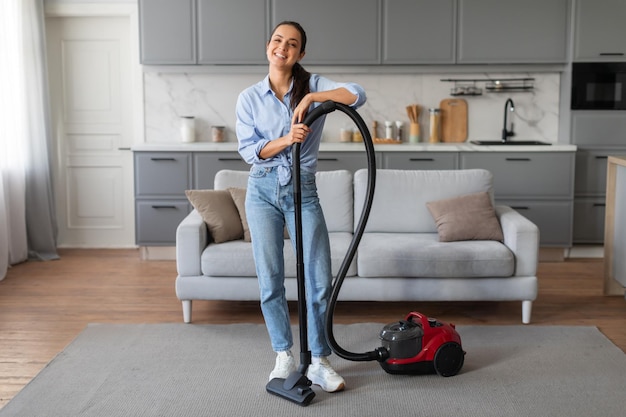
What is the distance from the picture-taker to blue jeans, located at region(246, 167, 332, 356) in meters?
3.12

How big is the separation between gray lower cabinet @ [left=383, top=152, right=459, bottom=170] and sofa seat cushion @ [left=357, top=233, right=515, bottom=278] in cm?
172

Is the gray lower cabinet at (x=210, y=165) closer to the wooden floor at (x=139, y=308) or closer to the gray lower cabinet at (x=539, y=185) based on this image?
the wooden floor at (x=139, y=308)

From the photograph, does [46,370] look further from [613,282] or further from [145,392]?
[613,282]

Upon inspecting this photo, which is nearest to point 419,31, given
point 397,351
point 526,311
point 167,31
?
point 167,31

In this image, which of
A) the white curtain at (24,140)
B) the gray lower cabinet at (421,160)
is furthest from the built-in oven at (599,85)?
the white curtain at (24,140)

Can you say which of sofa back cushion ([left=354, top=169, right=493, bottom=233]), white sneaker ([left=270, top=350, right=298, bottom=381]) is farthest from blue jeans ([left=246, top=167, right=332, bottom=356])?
sofa back cushion ([left=354, top=169, right=493, bottom=233])

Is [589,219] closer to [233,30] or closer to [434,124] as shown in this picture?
[434,124]

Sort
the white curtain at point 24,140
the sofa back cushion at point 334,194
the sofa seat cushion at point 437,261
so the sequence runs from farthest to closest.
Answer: the white curtain at point 24,140 < the sofa back cushion at point 334,194 < the sofa seat cushion at point 437,261

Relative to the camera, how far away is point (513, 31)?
5852 mm

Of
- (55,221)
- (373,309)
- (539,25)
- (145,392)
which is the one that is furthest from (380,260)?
(55,221)

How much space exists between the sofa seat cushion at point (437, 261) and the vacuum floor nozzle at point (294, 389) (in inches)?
43.0

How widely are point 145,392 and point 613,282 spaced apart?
114 inches

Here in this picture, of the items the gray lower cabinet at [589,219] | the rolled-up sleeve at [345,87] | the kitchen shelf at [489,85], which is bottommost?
the gray lower cabinet at [589,219]

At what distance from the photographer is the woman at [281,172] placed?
3.04m
